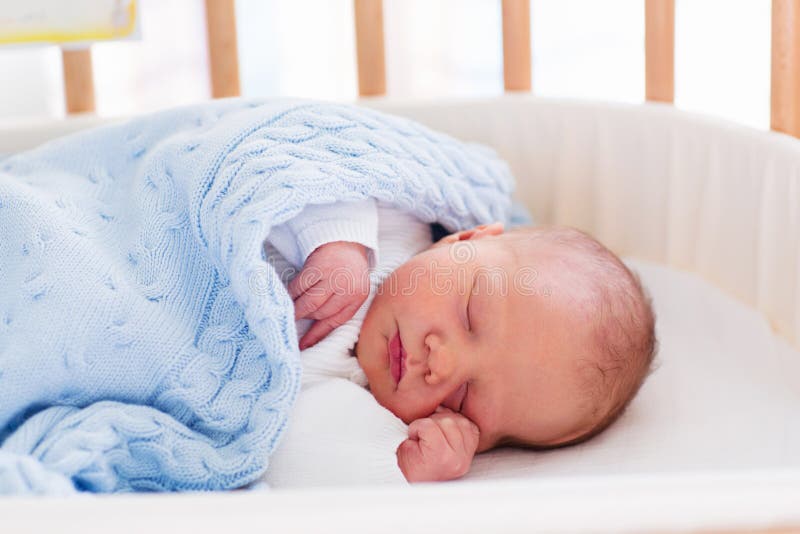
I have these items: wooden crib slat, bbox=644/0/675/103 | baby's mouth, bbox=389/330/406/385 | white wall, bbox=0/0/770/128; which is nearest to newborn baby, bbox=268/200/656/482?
baby's mouth, bbox=389/330/406/385

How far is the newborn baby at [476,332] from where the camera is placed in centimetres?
86

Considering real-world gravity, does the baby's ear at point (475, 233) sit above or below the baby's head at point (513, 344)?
above

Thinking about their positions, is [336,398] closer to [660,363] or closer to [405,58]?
[660,363]

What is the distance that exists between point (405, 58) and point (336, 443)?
1.68 meters

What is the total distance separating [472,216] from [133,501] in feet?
2.21

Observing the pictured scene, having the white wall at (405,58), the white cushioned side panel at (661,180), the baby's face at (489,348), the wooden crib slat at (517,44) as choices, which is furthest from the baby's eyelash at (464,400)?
the white wall at (405,58)

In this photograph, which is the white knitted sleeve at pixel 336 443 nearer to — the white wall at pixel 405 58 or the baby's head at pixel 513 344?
the baby's head at pixel 513 344

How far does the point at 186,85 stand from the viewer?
240 cm

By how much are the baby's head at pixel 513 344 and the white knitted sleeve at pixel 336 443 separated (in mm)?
47

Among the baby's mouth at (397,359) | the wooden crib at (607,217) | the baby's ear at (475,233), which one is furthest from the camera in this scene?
the baby's ear at (475,233)

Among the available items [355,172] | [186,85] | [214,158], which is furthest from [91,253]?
[186,85]

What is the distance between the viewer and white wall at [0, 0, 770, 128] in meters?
2.23

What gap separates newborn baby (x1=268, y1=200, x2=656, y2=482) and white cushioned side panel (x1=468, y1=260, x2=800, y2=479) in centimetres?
3

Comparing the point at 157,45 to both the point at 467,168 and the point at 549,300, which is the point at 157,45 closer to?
the point at 467,168
